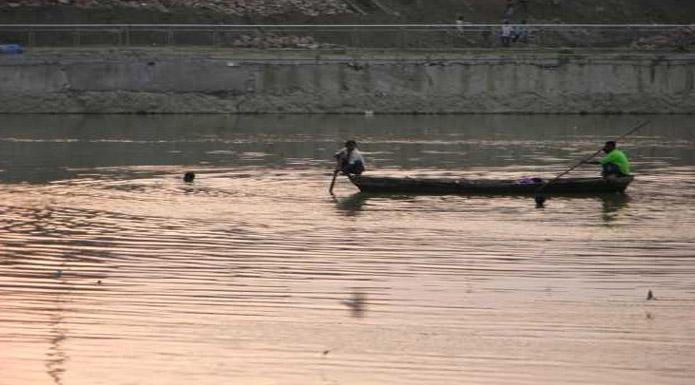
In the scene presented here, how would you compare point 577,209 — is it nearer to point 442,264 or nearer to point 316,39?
point 442,264

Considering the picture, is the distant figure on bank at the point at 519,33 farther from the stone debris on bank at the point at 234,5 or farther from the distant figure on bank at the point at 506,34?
the stone debris on bank at the point at 234,5

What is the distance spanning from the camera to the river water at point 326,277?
46.4 feet

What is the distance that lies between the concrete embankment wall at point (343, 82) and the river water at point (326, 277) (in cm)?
1366

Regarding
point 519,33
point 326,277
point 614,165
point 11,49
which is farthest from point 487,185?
point 519,33

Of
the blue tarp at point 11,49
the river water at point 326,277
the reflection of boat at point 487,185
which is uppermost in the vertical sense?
the blue tarp at point 11,49

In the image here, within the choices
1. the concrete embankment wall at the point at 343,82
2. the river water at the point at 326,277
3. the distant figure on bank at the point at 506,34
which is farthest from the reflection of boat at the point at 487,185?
the distant figure on bank at the point at 506,34

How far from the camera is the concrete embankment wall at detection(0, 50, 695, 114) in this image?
50.1m

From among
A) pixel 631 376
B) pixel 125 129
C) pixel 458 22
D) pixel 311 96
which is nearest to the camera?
pixel 631 376

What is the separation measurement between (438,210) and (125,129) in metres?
21.2

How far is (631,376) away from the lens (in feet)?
45.1

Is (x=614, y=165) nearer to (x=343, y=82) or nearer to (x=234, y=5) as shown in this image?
(x=343, y=82)

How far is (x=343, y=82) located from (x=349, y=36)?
3.47m

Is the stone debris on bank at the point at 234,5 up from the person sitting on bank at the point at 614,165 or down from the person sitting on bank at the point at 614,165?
up

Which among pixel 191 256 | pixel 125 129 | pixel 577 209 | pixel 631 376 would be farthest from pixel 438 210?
pixel 125 129
